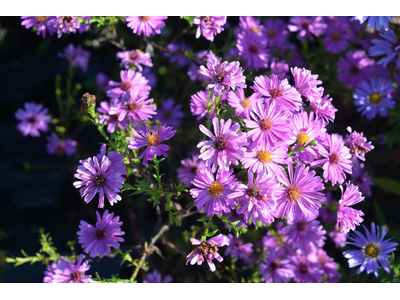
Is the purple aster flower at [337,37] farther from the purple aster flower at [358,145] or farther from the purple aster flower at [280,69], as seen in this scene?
the purple aster flower at [358,145]

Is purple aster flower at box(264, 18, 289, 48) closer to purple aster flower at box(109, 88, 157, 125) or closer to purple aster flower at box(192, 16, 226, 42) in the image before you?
purple aster flower at box(192, 16, 226, 42)

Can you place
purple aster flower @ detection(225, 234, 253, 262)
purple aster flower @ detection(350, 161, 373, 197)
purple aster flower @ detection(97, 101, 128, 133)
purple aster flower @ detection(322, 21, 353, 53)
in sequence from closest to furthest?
purple aster flower @ detection(97, 101, 128, 133) < purple aster flower @ detection(225, 234, 253, 262) < purple aster flower @ detection(350, 161, 373, 197) < purple aster flower @ detection(322, 21, 353, 53)

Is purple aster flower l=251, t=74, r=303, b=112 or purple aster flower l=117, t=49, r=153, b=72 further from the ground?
purple aster flower l=117, t=49, r=153, b=72

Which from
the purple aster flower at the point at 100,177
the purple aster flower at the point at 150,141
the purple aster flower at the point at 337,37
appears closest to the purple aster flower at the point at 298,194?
the purple aster flower at the point at 150,141

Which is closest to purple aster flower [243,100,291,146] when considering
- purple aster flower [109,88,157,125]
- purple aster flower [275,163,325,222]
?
purple aster flower [275,163,325,222]

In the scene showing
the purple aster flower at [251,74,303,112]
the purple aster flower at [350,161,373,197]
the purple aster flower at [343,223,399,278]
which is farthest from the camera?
the purple aster flower at [350,161,373,197]

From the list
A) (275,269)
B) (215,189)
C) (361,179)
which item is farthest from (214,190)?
(361,179)
